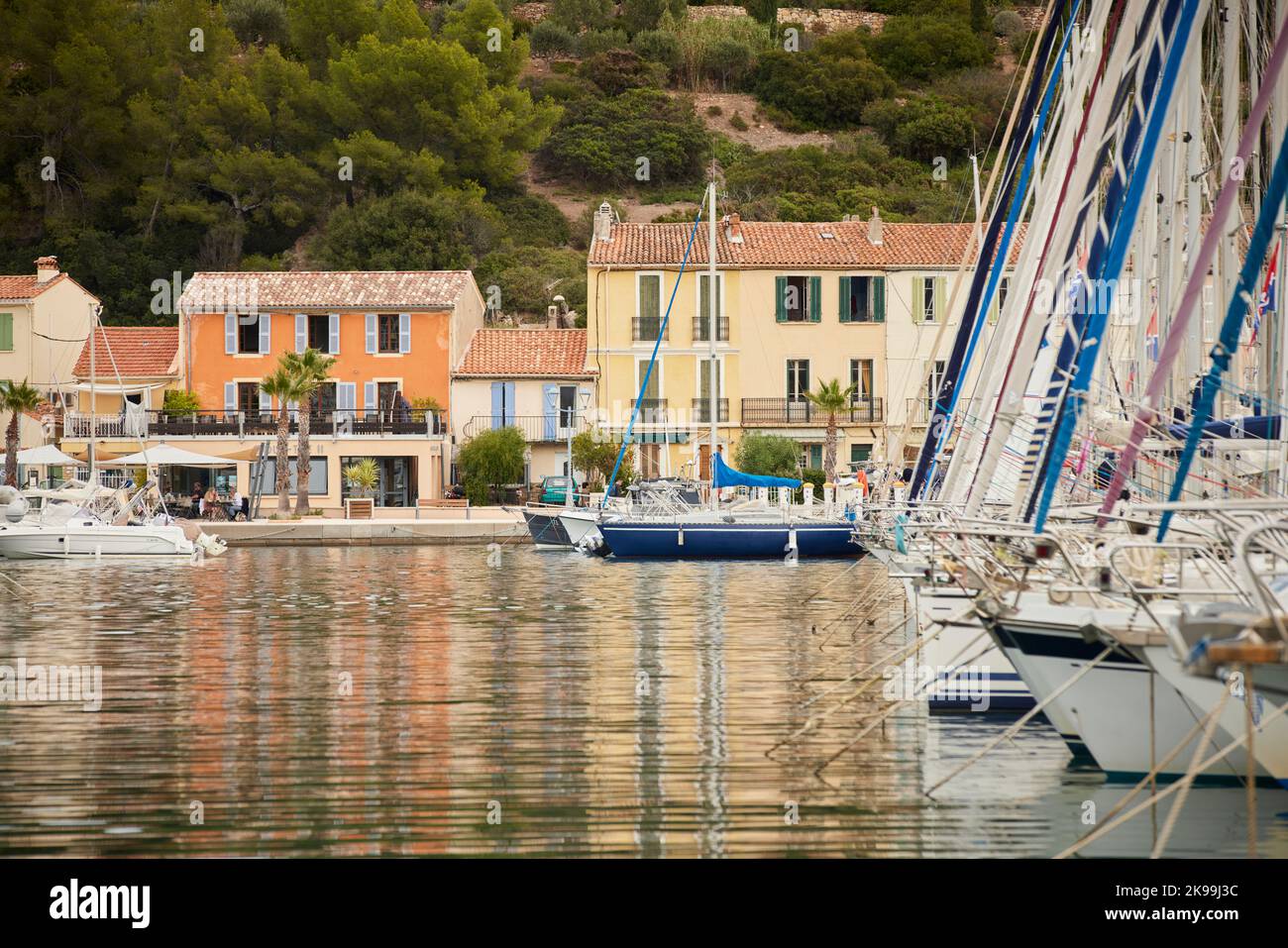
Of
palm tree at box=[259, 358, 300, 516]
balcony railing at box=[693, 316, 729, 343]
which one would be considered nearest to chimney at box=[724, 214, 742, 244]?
balcony railing at box=[693, 316, 729, 343]

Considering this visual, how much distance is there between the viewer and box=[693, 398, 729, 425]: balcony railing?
202 feet

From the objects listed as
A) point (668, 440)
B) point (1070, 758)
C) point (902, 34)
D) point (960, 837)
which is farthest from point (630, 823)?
point (902, 34)

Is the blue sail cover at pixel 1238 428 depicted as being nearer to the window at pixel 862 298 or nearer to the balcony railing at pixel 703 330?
the balcony railing at pixel 703 330

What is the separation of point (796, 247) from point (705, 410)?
22.1ft

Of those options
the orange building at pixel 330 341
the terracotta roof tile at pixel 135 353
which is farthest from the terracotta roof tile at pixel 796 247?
the terracotta roof tile at pixel 135 353

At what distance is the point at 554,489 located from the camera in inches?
2288

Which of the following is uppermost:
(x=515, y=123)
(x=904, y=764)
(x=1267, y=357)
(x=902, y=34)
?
(x=902, y=34)

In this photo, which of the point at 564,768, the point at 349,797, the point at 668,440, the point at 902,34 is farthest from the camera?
the point at 902,34

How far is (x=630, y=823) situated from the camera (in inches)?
472

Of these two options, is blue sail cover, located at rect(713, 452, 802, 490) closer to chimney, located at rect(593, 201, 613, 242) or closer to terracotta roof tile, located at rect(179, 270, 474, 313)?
chimney, located at rect(593, 201, 613, 242)
